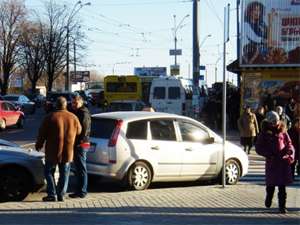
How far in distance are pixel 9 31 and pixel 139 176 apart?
67773 mm

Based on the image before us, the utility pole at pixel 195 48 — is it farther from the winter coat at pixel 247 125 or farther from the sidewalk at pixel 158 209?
the sidewalk at pixel 158 209

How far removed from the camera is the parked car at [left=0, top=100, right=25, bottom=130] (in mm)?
32556

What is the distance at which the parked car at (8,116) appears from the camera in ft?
107

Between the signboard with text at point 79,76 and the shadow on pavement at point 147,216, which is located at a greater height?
the signboard with text at point 79,76

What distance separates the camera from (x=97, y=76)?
175 m

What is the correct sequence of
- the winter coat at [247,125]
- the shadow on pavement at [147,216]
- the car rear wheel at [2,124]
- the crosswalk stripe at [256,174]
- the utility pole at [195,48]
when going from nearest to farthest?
1. the shadow on pavement at [147,216]
2. the crosswalk stripe at [256,174]
3. the winter coat at [247,125]
4. the utility pole at [195,48]
5. the car rear wheel at [2,124]

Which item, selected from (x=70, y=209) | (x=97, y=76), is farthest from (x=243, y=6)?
(x=97, y=76)

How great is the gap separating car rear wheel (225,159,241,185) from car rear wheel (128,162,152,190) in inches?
73.2

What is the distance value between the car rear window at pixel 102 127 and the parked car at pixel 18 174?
1600 millimetres

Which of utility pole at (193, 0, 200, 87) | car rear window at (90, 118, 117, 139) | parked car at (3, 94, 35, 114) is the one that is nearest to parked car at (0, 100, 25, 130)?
utility pole at (193, 0, 200, 87)

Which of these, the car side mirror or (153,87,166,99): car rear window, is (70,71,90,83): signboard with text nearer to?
(153,87,166,99): car rear window

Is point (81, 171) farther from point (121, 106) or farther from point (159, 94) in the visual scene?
point (159, 94)

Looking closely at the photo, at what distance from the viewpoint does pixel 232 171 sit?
1406cm

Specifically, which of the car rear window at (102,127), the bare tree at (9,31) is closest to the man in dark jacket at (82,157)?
the car rear window at (102,127)
